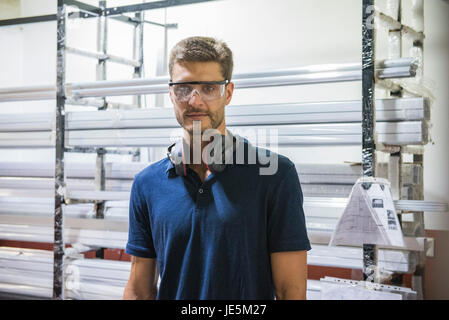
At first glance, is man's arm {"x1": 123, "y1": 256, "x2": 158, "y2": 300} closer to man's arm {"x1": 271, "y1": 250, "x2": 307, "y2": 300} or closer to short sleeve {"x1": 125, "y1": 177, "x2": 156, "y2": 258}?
short sleeve {"x1": 125, "y1": 177, "x2": 156, "y2": 258}

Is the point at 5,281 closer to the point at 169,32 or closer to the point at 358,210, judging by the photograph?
the point at 169,32

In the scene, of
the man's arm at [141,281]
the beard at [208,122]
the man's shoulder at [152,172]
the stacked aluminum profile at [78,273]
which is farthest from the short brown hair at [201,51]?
the stacked aluminum profile at [78,273]

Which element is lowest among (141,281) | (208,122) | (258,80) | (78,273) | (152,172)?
(78,273)

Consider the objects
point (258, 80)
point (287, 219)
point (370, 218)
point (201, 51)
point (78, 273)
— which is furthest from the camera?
point (78, 273)

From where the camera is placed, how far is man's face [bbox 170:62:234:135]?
4.54 ft

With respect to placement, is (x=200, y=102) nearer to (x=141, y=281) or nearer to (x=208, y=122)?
(x=208, y=122)

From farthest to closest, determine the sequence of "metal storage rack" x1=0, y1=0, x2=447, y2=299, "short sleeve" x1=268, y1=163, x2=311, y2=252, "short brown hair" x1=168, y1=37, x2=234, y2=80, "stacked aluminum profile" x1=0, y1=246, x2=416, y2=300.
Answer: "stacked aluminum profile" x1=0, y1=246, x2=416, y2=300 → "metal storage rack" x1=0, y1=0, x2=447, y2=299 → "short brown hair" x1=168, y1=37, x2=234, y2=80 → "short sleeve" x1=268, y1=163, x2=311, y2=252

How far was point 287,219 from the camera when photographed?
4.11 ft

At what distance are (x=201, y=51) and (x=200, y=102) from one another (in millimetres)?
136

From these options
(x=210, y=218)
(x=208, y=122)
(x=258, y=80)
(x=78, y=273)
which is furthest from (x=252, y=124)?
(x=78, y=273)

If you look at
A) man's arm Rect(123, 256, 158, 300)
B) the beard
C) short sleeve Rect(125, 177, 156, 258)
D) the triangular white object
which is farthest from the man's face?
the triangular white object

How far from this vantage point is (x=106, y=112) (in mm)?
2170

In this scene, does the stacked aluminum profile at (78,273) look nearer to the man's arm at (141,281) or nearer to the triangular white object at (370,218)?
the triangular white object at (370,218)

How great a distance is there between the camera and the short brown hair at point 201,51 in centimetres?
136
